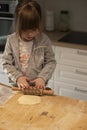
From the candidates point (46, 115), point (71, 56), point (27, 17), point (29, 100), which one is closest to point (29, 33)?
point (27, 17)

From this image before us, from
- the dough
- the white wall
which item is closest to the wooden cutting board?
the dough

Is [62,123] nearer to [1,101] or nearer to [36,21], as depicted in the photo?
[1,101]

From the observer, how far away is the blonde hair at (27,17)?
4.50 ft

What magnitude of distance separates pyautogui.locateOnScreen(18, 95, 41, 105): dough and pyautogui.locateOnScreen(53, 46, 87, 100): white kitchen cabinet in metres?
1.03

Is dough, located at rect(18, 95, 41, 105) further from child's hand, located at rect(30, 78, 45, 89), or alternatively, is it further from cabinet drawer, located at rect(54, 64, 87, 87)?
cabinet drawer, located at rect(54, 64, 87, 87)

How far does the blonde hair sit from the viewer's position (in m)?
1.37

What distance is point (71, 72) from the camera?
7.72 feet

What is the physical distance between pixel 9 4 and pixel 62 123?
56.9 inches

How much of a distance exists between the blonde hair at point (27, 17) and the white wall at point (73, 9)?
1.33 metres

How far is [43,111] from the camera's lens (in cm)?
120

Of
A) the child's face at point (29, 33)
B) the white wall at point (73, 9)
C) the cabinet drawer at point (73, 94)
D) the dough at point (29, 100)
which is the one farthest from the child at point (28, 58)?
the white wall at point (73, 9)

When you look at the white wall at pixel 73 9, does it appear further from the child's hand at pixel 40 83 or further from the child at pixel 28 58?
the child's hand at pixel 40 83

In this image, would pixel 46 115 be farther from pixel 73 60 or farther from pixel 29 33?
pixel 73 60

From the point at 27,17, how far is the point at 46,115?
0.52 m
